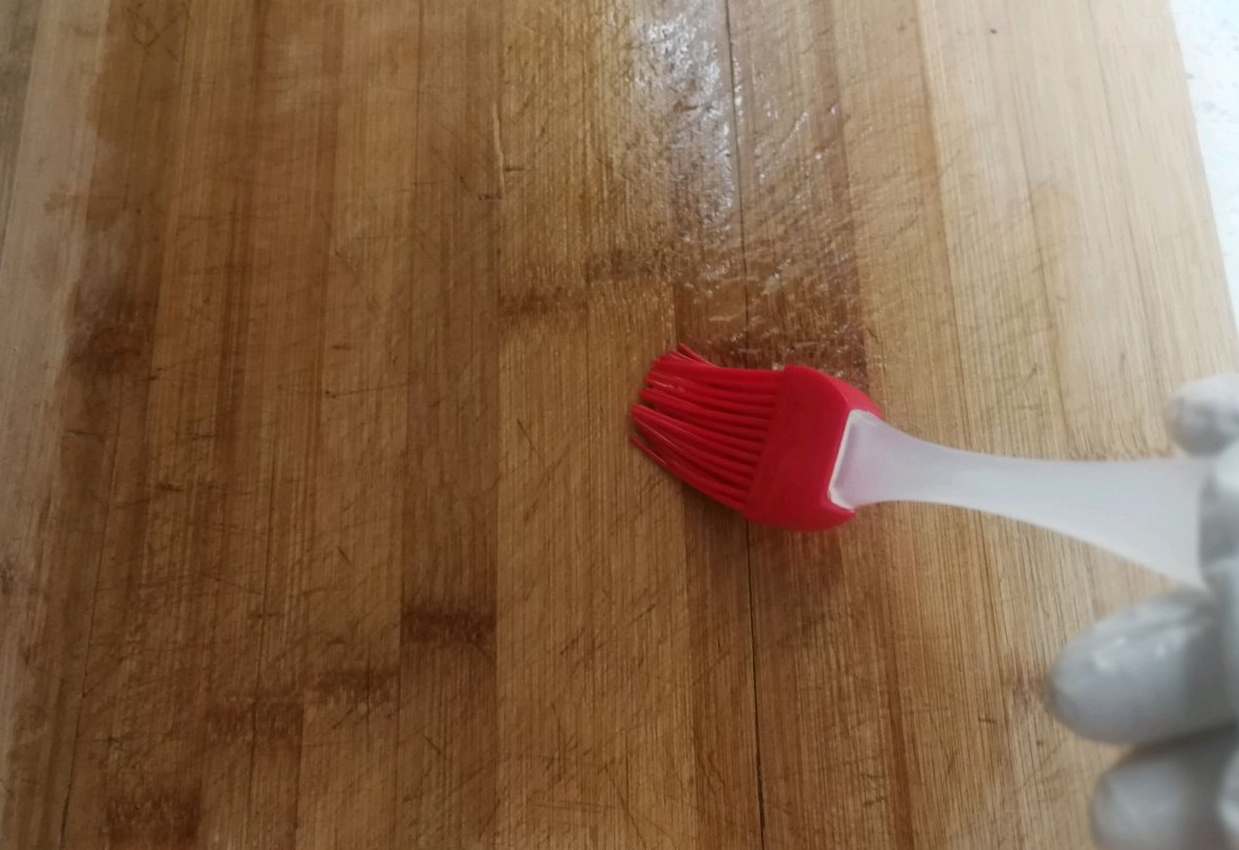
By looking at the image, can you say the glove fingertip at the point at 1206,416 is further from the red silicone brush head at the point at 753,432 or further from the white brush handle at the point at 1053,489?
the red silicone brush head at the point at 753,432

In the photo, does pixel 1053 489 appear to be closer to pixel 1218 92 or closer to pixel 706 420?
pixel 706 420

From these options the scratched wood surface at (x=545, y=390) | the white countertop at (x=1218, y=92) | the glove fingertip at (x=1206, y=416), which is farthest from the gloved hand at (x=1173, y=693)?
the white countertop at (x=1218, y=92)

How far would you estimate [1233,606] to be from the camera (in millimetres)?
351

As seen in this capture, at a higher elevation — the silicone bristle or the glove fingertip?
the glove fingertip

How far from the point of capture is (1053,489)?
0.51 m

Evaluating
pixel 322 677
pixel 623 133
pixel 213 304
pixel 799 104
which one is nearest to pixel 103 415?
pixel 213 304

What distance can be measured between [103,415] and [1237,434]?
2.44 ft

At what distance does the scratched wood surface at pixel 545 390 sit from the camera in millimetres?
598

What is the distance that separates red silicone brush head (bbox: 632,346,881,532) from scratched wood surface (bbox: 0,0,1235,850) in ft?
0.09

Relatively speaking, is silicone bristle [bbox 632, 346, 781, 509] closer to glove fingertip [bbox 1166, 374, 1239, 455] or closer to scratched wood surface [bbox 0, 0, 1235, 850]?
scratched wood surface [bbox 0, 0, 1235, 850]

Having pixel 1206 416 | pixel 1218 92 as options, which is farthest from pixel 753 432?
pixel 1218 92

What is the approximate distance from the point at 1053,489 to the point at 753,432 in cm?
19

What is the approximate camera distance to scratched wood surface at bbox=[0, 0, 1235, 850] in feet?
1.96

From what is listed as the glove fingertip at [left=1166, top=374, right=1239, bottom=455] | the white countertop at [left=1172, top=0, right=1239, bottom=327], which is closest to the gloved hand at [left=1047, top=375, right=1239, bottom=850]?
the glove fingertip at [left=1166, top=374, right=1239, bottom=455]
